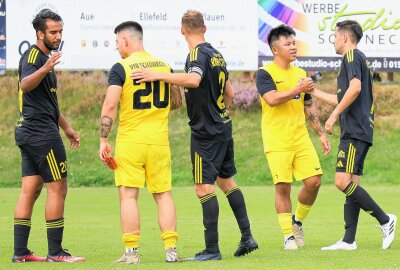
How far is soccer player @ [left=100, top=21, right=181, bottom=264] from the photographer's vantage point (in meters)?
10.0

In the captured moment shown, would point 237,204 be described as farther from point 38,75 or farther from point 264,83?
point 38,75

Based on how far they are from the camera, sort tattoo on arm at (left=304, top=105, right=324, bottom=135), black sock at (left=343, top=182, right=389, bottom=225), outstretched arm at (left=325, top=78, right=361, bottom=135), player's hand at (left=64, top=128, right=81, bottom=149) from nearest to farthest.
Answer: outstretched arm at (left=325, top=78, right=361, bottom=135)
player's hand at (left=64, top=128, right=81, bottom=149)
black sock at (left=343, top=182, right=389, bottom=225)
tattoo on arm at (left=304, top=105, right=324, bottom=135)

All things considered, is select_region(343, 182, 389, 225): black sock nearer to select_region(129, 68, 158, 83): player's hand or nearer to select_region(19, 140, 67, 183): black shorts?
select_region(129, 68, 158, 83): player's hand

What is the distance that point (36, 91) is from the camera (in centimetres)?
1052

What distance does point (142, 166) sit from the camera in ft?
33.6

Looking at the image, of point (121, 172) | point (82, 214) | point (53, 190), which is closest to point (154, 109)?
point (121, 172)

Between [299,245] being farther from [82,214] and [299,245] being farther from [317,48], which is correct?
[317,48]

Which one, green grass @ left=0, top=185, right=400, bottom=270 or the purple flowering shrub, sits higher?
the purple flowering shrub

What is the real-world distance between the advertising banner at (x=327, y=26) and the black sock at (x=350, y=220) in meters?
14.6

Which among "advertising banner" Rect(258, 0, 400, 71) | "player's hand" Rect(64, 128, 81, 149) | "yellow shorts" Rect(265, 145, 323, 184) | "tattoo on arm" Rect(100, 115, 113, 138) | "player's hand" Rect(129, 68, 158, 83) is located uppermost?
"advertising banner" Rect(258, 0, 400, 71)

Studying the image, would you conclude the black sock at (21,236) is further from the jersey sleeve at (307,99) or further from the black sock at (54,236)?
the jersey sleeve at (307,99)

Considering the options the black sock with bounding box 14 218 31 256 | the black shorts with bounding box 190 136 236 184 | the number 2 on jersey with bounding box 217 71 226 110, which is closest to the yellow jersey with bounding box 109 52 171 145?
the black shorts with bounding box 190 136 236 184

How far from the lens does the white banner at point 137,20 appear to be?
25844 mm

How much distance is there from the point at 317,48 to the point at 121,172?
16434 millimetres
